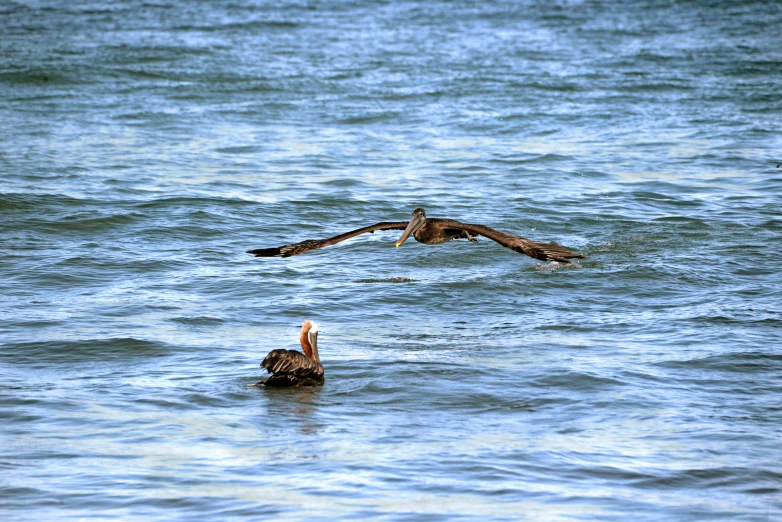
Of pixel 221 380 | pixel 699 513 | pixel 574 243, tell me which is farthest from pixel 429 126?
pixel 699 513

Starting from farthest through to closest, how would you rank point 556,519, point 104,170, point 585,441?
point 104,170, point 585,441, point 556,519

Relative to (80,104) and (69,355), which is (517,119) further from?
(69,355)

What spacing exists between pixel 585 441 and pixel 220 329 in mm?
4178

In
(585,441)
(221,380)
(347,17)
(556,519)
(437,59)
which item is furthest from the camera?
(347,17)

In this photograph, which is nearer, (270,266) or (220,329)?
(220,329)

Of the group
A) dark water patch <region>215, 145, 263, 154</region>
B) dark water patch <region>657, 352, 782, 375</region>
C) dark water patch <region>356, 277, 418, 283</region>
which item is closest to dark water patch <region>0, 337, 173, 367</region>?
dark water patch <region>356, 277, 418, 283</region>

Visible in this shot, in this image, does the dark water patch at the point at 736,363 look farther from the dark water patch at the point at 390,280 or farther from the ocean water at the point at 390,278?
the dark water patch at the point at 390,280

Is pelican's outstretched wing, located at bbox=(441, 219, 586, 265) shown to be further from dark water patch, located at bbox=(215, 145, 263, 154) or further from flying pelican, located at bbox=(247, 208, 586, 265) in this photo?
dark water patch, located at bbox=(215, 145, 263, 154)

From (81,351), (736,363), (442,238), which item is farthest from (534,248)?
(81,351)

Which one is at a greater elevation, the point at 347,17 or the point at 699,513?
the point at 347,17

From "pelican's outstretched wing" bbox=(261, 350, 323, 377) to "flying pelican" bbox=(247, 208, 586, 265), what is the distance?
5.58 ft

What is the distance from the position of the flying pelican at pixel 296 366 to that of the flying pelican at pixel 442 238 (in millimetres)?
1632

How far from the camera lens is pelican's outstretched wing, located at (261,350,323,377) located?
910 centimetres

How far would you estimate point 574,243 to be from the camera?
47.6 ft
